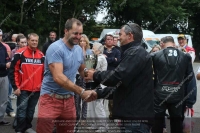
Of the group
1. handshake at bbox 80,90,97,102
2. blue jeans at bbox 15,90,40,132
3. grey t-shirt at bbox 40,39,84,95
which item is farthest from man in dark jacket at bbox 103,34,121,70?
handshake at bbox 80,90,97,102

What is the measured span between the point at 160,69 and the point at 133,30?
2.14 metres

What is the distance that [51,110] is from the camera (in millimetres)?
5375

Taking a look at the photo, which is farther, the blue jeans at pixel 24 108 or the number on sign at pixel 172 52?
the blue jeans at pixel 24 108

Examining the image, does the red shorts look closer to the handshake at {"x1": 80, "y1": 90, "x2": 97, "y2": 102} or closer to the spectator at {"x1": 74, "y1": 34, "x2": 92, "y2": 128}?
the handshake at {"x1": 80, "y1": 90, "x2": 97, "y2": 102}

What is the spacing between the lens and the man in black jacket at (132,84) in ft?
15.0

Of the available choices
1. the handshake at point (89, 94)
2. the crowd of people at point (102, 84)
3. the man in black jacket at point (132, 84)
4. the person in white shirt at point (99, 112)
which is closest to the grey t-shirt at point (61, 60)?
the crowd of people at point (102, 84)

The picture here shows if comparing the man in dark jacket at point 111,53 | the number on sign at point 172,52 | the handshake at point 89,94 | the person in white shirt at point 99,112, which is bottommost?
the person in white shirt at point 99,112

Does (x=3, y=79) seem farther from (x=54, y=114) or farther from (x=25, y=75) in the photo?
(x=54, y=114)

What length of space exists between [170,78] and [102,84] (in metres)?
2.08

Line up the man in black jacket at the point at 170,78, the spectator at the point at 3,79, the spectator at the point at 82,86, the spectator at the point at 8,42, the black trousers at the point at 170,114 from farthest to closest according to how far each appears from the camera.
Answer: the spectator at the point at 8,42 → the spectator at the point at 3,79 → the spectator at the point at 82,86 → the black trousers at the point at 170,114 → the man in black jacket at the point at 170,78

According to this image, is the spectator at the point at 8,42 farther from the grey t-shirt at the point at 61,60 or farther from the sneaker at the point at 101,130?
the grey t-shirt at the point at 61,60

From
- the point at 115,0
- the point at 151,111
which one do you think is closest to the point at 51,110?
the point at 151,111

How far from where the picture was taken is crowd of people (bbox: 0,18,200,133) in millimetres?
4645

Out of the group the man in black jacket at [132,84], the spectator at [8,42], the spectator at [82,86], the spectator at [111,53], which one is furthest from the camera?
the spectator at [8,42]
